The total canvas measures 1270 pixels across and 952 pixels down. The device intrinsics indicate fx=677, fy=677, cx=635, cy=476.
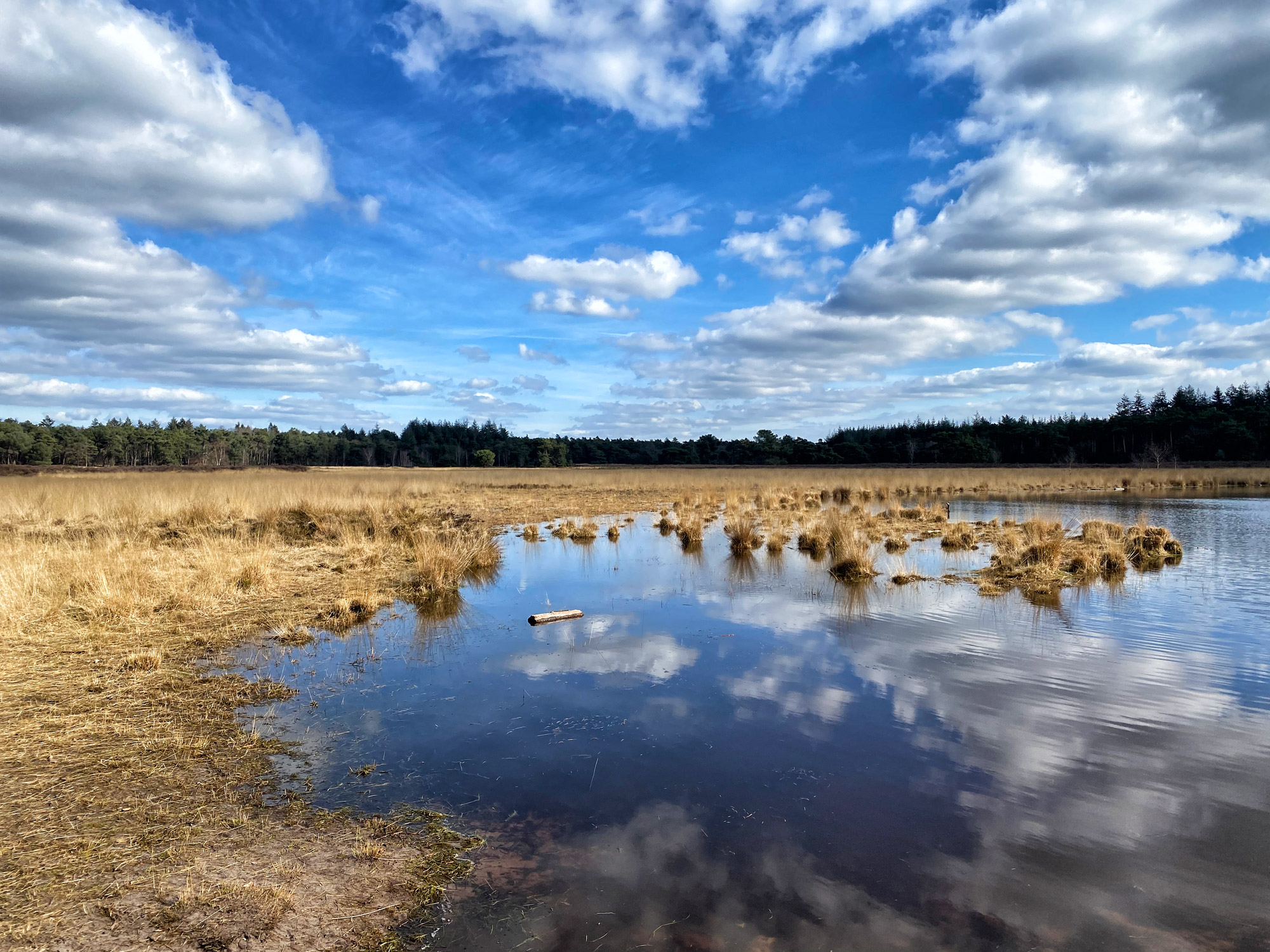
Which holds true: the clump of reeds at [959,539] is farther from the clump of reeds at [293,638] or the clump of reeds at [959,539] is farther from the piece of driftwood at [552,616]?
the clump of reeds at [293,638]

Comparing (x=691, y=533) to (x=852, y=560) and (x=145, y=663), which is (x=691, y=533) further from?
(x=145, y=663)

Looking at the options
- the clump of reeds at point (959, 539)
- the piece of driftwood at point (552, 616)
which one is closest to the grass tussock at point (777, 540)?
the clump of reeds at point (959, 539)

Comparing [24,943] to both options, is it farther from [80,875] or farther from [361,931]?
[361,931]

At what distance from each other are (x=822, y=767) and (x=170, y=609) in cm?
878

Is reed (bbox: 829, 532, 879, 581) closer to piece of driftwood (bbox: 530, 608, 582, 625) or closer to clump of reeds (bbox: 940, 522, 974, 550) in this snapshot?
clump of reeds (bbox: 940, 522, 974, 550)

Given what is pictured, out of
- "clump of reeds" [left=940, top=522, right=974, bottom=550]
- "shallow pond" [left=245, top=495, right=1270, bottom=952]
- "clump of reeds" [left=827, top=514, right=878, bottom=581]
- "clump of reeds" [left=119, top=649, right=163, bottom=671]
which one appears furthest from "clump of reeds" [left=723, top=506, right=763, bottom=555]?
"clump of reeds" [left=119, top=649, right=163, bottom=671]

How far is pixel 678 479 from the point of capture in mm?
42906

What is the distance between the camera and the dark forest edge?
71750mm

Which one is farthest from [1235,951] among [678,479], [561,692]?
[678,479]

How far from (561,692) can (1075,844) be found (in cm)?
429

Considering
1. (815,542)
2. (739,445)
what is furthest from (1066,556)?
(739,445)

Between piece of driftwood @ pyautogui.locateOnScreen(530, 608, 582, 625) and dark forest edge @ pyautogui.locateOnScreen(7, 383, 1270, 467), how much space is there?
62974mm

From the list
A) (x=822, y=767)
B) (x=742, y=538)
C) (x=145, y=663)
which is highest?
(x=742, y=538)

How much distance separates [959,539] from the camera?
1627cm
